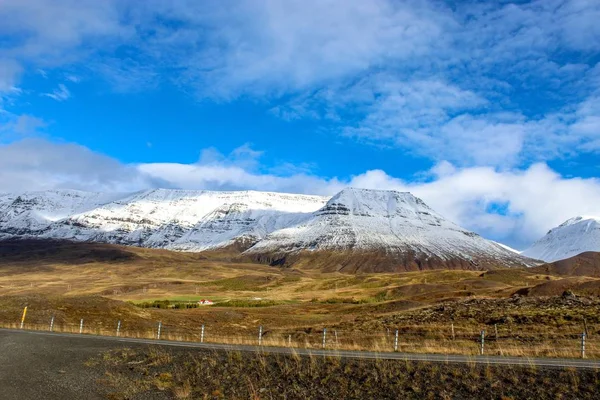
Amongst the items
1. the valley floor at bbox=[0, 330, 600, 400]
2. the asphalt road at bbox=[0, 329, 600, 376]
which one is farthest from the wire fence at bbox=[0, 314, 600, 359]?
the valley floor at bbox=[0, 330, 600, 400]

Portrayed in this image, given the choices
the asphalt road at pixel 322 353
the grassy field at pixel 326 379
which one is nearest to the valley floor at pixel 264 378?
the grassy field at pixel 326 379

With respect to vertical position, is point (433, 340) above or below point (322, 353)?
below

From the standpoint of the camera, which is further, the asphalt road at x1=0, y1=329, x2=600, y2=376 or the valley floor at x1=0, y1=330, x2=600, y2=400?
the asphalt road at x1=0, y1=329, x2=600, y2=376

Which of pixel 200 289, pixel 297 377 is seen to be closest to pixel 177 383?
pixel 297 377

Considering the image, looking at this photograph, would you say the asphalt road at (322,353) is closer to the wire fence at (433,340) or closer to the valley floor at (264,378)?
the valley floor at (264,378)

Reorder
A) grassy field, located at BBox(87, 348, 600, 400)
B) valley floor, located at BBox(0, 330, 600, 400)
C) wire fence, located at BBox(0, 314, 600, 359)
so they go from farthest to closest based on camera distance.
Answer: wire fence, located at BBox(0, 314, 600, 359), valley floor, located at BBox(0, 330, 600, 400), grassy field, located at BBox(87, 348, 600, 400)

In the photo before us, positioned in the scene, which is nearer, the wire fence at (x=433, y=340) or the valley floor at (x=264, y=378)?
the valley floor at (x=264, y=378)

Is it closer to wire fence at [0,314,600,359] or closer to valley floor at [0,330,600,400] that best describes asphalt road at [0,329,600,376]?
valley floor at [0,330,600,400]

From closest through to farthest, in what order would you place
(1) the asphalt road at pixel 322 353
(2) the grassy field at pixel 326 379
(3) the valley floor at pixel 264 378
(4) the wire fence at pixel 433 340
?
(2) the grassy field at pixel 326 379 → (3) the valley floor at pixel 264 378 → (1) the asphalt road at pixel 322 353 → (4) the wire fence at pixel 433 340

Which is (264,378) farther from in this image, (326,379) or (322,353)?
(322,353)

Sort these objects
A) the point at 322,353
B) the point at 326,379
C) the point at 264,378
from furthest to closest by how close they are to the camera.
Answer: the point at 322,353 → the point at 264,378 → the point at 326,379

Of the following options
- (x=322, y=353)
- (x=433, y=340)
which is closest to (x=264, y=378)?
(x=322, y=353)

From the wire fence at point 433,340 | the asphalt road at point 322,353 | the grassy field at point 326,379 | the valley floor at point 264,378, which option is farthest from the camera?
the wire fence at point 433,340

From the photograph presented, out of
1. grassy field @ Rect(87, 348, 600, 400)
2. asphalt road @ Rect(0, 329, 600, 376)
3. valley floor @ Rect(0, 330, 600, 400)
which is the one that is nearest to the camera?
grassy field @ Rect(87, 348, 600, 400)
